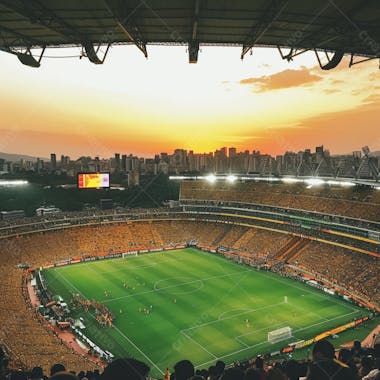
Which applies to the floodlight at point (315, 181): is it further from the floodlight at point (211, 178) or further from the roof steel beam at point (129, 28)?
the roof steel beam at point (129, 28)

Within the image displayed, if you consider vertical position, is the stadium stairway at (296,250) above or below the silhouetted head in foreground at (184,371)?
below

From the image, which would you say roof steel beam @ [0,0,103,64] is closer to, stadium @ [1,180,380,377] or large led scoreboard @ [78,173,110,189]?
stadium @ [1,180,380,377]

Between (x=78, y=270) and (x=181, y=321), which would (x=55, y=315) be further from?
(x=78, y=270)

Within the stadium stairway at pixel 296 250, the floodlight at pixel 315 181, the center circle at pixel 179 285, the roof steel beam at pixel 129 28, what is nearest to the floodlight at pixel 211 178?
the floodlight at pixel 315 181

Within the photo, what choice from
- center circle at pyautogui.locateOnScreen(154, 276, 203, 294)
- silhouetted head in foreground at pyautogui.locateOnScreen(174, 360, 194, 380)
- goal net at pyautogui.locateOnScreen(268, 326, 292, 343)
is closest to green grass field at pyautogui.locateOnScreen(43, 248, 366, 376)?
center circle at pyautogui.locateOnScreen(154, 276, 203, 294)

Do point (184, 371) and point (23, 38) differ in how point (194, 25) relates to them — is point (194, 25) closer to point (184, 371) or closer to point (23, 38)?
point (23, 38)

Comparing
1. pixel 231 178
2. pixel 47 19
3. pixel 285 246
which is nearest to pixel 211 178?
pixel 231 178
